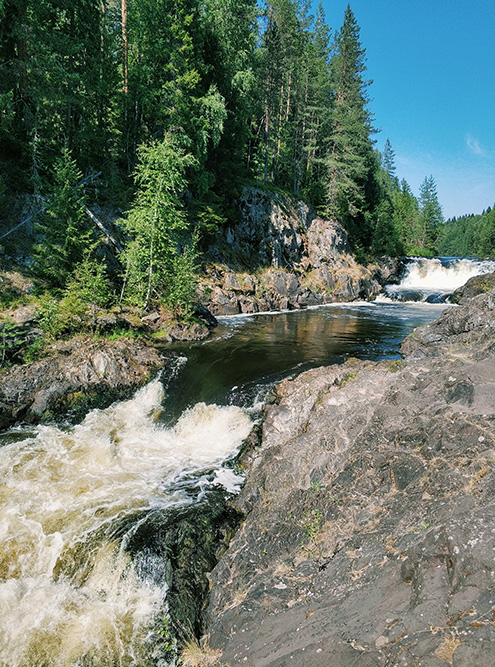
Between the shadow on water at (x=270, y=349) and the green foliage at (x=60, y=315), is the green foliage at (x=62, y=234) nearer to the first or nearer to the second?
the green foliage at (x=60, y=315)

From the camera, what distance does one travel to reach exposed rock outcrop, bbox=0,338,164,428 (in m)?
10.2

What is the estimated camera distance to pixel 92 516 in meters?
6.67

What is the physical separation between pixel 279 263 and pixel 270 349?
16.0 m

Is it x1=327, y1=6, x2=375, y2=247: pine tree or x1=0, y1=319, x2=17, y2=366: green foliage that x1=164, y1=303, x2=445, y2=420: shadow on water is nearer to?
x1=0, y1=319, x2=17, y2=366: green foliage

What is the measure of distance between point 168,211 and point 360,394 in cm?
1305

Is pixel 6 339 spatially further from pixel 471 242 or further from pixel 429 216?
pixel 471 242

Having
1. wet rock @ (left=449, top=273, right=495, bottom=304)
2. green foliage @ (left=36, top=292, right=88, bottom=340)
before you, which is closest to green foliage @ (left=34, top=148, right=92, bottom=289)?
green foliage @ (left=36, top=292, right=88, bottom=340)

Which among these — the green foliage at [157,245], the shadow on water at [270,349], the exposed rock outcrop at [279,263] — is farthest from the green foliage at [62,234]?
the exposed rock outcrop at [279,263]

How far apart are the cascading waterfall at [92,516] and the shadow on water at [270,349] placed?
1375 mm

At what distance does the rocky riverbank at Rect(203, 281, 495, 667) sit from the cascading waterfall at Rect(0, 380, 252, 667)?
4.16 feet

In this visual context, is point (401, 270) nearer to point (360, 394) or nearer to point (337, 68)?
point (337, 68)

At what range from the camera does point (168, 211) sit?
16.9m

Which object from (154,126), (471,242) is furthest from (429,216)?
(154,126)

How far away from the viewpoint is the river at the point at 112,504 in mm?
4965
